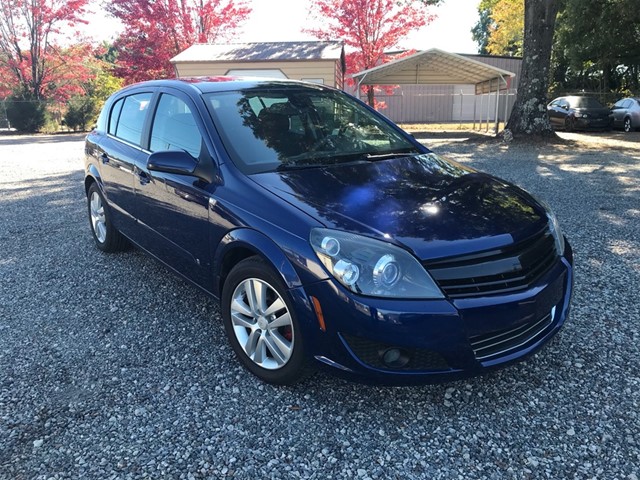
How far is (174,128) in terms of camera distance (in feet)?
12.0

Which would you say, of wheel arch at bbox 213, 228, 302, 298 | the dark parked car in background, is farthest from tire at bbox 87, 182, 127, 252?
the dark parked car in background

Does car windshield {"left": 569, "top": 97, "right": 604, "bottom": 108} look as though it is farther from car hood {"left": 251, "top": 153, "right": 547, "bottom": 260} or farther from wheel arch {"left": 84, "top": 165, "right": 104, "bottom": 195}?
wheel arch {"left": 84, "top": 165, "right": 104, "bottom": 195}

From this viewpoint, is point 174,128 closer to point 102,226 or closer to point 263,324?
point 263,324

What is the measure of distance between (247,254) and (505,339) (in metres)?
1.44

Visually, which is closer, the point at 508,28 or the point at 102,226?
the point at 102,226

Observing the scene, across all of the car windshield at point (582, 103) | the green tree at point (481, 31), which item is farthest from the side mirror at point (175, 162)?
the green tree at point (481, 31)

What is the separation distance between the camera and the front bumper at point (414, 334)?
2.28 meters

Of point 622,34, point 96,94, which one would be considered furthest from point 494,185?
point 96,94

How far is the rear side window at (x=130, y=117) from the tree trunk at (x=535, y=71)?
1166 cm

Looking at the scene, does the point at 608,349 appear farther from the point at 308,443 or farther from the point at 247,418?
the point at 247,418

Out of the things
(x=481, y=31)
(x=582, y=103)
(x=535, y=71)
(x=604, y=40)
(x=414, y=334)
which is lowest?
(x=582, y=103)

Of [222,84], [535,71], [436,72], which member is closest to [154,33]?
[436,72]

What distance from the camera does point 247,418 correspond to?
8.45 feet

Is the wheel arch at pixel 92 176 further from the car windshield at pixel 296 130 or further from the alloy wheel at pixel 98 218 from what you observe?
the car windshield at pixel 296 130
